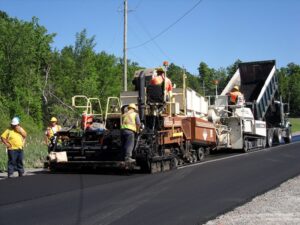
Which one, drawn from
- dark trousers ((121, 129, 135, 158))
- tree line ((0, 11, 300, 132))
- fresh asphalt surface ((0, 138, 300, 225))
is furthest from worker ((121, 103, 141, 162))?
tree line ((0, 11, 300, 132))

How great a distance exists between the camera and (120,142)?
13.1 m

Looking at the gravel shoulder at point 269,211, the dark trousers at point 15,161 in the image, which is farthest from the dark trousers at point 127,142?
the gravel shoulder at point 269,211

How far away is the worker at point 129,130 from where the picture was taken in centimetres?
1267

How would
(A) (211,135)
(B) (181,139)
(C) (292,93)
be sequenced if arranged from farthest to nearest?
(C) (292,93) < (A) (211,135) < (B) (181,139)

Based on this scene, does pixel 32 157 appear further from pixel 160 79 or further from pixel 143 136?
pixel 160 79

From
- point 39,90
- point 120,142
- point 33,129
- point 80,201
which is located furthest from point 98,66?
point 80,201

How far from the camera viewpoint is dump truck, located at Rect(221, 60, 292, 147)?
78.7 ft

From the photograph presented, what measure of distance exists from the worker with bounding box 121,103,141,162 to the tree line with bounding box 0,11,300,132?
26701mm

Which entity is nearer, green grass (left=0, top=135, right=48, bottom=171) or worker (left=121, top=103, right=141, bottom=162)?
worker (left=121, top=103, right=141, bottom=162)

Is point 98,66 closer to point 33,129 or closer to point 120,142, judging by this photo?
point 33,129

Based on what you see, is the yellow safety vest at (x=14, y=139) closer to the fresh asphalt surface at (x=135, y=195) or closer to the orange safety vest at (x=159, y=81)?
the fresh asphalt surface at (x=135, y=195)

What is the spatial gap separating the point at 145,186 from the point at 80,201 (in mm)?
2103

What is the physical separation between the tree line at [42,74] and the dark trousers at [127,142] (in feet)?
87.9

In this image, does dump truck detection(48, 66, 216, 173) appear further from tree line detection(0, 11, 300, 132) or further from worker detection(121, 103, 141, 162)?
tree line detection(0, 11, 300, 132)
